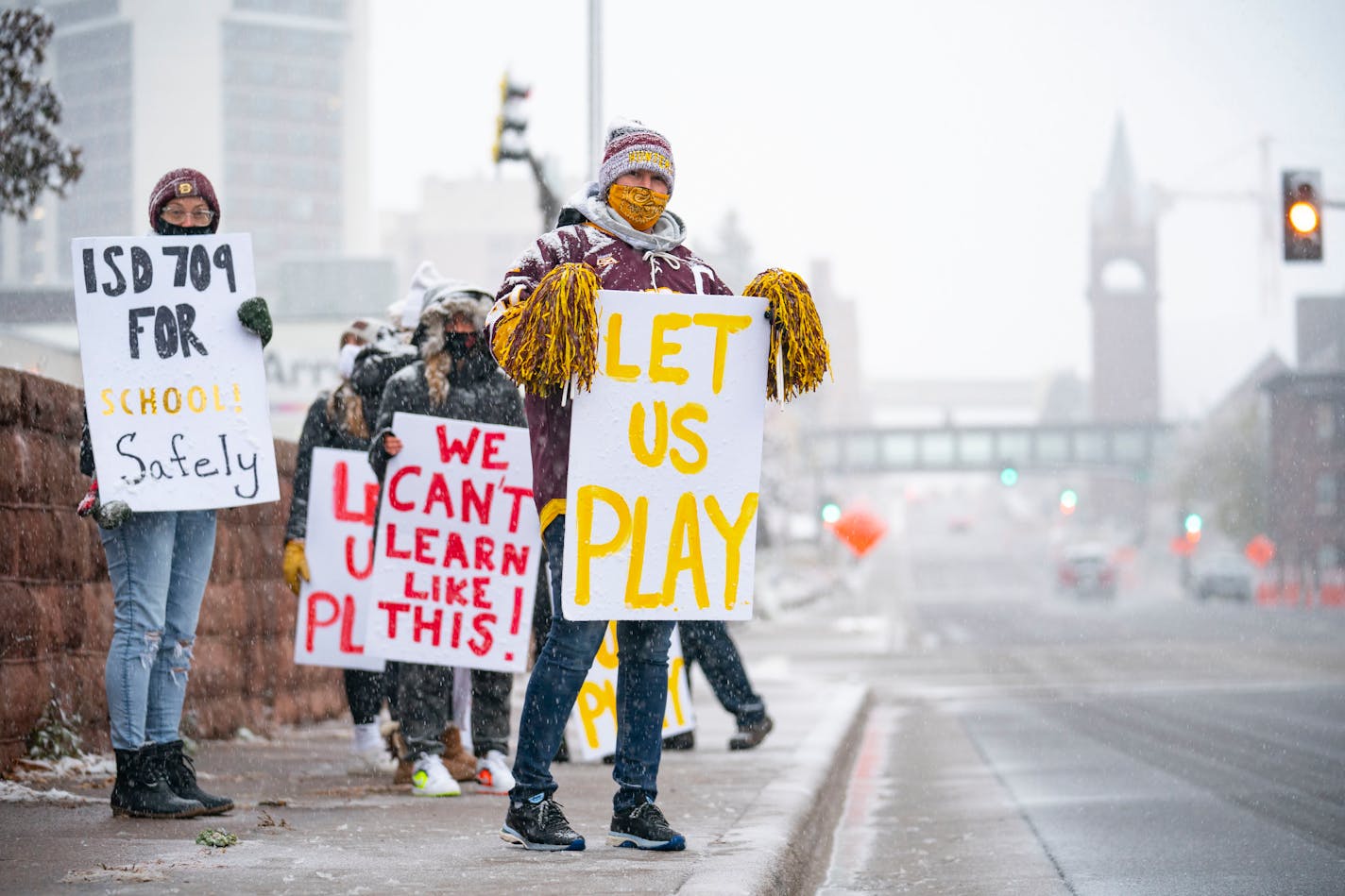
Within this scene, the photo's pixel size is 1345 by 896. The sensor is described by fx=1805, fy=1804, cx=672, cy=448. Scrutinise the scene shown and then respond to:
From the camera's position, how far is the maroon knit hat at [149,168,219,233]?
5.77 meters

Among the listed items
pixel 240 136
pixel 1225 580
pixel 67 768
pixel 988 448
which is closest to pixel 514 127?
pixel 67 768

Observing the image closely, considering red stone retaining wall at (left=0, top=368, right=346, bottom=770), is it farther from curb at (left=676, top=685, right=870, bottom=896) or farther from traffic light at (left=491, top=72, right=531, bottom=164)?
traffic light at (left=491, top=72, right=531, bottom=164)

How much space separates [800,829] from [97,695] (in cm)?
306

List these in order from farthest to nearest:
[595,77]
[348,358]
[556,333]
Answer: [595,77] < [348,358] < [556,333]

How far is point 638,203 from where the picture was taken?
16.7 feet

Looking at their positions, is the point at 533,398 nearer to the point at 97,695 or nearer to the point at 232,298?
the point at 232,298

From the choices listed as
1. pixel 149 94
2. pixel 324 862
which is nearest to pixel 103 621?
pixel 324 862

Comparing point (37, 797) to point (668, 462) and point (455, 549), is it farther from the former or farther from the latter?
point (668, 462)

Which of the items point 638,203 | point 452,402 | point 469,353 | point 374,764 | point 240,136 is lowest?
point 374,764

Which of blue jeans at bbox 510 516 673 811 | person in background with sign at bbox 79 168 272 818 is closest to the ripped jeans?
person in background with sign at bbox 79 168 272 818

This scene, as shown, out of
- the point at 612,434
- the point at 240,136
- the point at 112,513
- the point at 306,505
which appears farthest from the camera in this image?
the point at 240,136

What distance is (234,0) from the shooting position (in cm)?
19825

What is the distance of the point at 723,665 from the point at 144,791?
3.34 meters

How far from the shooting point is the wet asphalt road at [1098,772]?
561 cm
